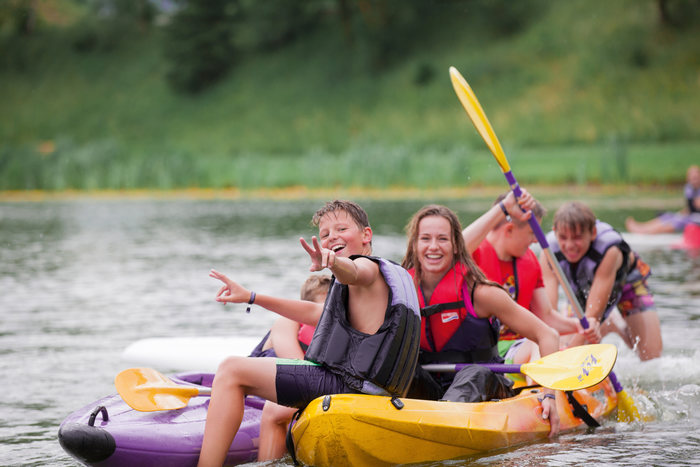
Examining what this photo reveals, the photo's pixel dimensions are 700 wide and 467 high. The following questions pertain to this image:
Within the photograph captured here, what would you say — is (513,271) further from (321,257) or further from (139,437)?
(139,437)

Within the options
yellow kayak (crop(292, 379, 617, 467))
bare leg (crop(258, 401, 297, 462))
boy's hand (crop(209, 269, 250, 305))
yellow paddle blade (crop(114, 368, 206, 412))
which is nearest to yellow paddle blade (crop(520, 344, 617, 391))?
yellow kayak (crop(292, 379, 617, 467))

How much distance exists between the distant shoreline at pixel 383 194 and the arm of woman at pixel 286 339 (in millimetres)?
15002

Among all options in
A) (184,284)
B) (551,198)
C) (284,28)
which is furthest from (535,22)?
(184,284)

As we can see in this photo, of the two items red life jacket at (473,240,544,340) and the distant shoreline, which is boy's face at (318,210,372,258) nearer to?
red life jacket at (473,240,544,340)

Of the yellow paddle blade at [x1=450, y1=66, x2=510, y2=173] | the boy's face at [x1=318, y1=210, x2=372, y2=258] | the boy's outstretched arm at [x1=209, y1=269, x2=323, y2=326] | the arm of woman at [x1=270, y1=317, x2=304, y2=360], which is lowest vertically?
the arm of woman at [x1=270, y1=317, x2=304, y2=360]

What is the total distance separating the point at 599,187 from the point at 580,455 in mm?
Result: 19200

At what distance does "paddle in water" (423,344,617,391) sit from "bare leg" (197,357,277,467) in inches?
33.3

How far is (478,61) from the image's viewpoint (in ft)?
122

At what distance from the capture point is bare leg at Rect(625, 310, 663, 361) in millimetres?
6324

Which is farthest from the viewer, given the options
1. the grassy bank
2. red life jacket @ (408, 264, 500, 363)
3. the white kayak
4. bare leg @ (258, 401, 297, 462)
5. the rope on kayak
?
the grassy bank

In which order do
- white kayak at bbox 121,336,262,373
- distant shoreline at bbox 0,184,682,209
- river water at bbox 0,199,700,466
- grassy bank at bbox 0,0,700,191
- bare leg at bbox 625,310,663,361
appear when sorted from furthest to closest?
grassy bank at bbox 0,0,700,191 < distant shoreline at bbox 0,184,682,209 < white kayak at bbox 121,336,262,373 < bare leg at bbox 625,310,663,361 < river water at bbox 0,199,700,466

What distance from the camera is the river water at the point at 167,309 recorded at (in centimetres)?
497

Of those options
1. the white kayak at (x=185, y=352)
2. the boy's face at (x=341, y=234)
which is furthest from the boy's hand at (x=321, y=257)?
the white kayak at (x=185, y=352)

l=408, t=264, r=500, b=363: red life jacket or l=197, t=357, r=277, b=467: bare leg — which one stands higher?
l=408, t=264, r=500, b=363: red life jacket
